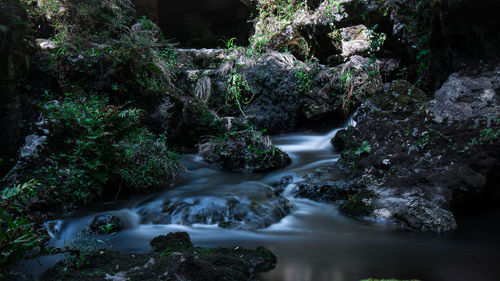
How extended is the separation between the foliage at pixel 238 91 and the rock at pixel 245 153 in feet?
4.99

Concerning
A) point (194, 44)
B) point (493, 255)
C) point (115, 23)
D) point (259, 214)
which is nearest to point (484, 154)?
point (493, 255)

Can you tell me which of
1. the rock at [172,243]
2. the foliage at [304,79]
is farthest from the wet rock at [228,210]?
the foliage at [304,79]

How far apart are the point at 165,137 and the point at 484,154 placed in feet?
14.6

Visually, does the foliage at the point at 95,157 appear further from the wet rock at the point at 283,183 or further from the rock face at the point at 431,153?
the rock face at the point at 431,153

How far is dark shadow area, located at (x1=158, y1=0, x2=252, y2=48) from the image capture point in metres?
11.3

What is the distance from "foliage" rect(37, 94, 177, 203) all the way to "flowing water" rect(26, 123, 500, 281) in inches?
13.1

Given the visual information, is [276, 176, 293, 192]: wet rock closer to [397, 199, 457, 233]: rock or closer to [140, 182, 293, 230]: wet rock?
[140, 182, 293, 230]: wet rock

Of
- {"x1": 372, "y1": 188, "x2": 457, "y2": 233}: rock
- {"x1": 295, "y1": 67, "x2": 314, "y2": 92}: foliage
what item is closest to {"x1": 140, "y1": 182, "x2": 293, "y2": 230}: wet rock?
{"x1": 372, "y1": 188, "x2": 457, "y2": 233}: rock

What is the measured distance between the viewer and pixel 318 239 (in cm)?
342

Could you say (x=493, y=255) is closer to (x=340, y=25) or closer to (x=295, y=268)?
(x=295, y=268)

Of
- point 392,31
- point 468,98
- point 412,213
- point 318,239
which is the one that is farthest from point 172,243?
point 392,31

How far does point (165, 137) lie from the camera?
18.6ft

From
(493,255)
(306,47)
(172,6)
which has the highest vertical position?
(172,6)

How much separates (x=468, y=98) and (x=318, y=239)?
2.88 m
